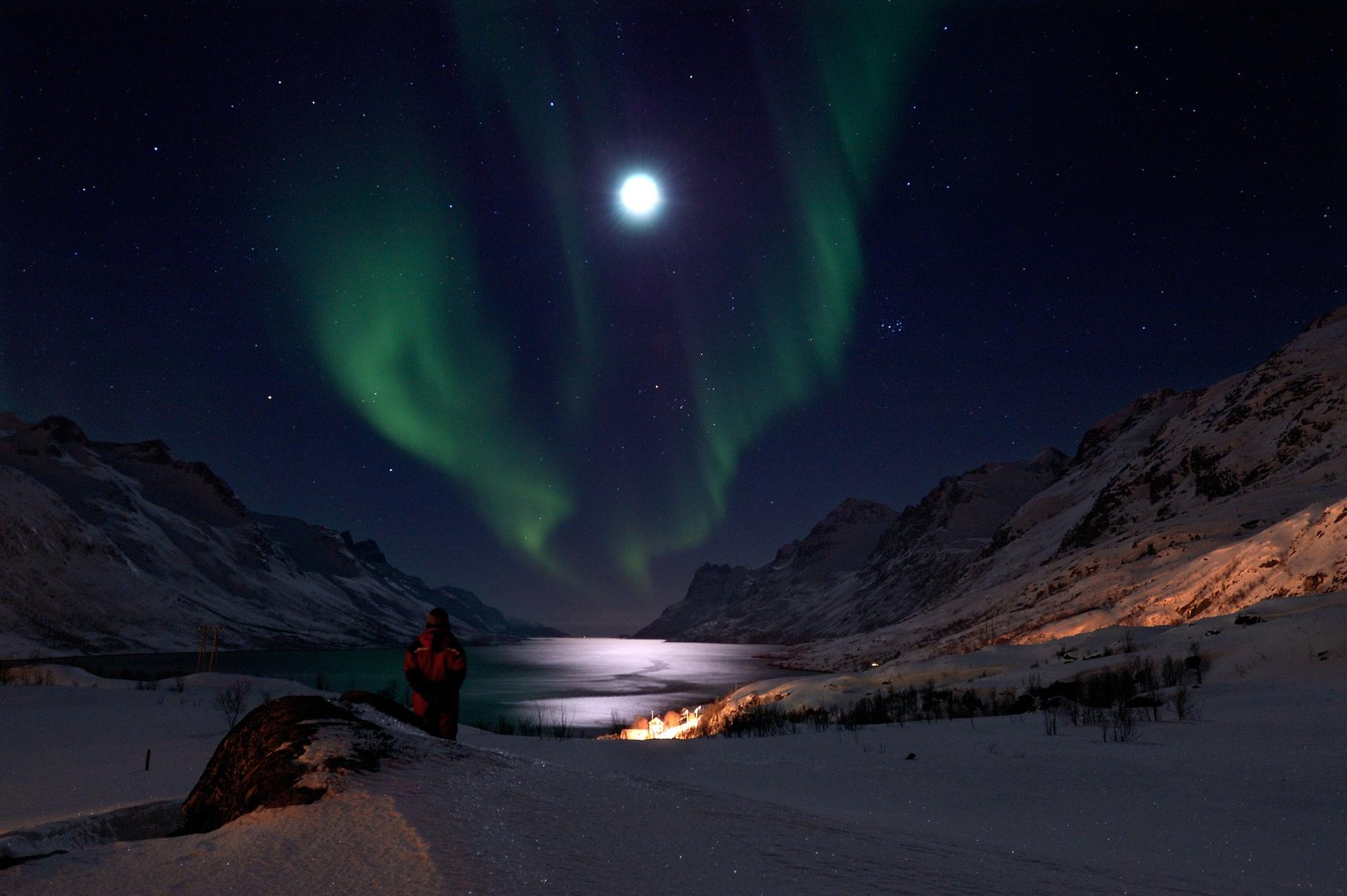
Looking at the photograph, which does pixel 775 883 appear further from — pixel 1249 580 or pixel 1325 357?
pixel 1325 357

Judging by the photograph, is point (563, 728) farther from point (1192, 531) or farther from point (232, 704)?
point (1192, 531)

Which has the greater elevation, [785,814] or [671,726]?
[785,814]

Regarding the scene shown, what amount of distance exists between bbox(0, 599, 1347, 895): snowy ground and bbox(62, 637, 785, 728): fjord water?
20.0 metres

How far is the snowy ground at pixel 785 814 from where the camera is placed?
2.15 m

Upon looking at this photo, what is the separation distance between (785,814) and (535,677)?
103522 mm

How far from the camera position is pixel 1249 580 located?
27.1 m

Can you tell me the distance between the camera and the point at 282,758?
124 inches

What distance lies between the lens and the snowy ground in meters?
2.15

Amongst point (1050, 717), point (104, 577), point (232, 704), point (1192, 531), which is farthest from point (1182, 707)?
point (104, 577)

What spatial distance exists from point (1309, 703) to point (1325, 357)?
244 feet

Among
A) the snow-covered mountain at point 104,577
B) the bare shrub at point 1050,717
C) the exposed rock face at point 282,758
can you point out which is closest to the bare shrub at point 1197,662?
the bare shrub at point 1050,717

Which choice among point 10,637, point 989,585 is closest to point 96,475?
point 10,637

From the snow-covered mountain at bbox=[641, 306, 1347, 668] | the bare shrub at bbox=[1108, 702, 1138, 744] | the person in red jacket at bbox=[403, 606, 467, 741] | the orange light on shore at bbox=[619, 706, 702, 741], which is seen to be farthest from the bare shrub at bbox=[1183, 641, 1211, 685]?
the person in red jacket at bbox=[403, 606, 467, 741]

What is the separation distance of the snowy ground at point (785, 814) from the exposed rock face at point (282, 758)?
0.17 m
